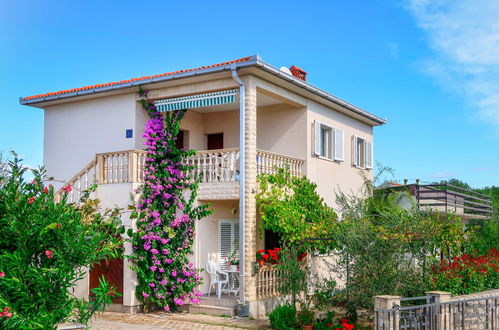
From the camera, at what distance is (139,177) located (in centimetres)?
1672

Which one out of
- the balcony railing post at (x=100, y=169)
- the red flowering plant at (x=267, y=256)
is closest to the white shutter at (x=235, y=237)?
the red flowering plant at (x=267, y=256)

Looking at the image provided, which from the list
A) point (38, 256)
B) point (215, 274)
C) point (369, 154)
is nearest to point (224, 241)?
point (215, 274)

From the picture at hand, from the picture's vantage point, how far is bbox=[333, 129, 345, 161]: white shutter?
67.4 ft

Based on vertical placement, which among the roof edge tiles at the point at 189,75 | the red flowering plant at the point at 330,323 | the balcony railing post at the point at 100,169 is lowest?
the red flowering plant at the point at 330,323

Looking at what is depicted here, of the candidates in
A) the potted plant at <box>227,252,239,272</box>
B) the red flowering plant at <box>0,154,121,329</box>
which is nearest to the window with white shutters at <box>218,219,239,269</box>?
the potted plant at <box>227,252,239,272</box>

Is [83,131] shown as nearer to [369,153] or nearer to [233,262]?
[233,262]

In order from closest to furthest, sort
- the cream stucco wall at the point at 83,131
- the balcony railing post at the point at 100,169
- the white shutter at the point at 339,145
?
1. the balcony railing post at the point at 100,169
2. the cream stucco wall at the point at 83,131
3. the white shutter at the point at 339,145

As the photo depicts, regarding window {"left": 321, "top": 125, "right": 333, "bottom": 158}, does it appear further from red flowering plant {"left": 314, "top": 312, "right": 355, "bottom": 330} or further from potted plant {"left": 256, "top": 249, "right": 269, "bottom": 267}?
red flowering plant {"left": 314, "top": 312, "right": 355, "bottom": 330}

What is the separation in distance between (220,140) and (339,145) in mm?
4610

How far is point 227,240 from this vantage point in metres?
17.6

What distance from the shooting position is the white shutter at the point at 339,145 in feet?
67.4

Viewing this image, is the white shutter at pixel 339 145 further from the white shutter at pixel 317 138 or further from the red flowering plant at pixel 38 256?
the red flowering plant at pixel 38 256

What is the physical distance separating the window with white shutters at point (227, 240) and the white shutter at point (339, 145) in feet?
17.0

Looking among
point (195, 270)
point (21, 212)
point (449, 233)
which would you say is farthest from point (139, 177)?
point (449, 233)
